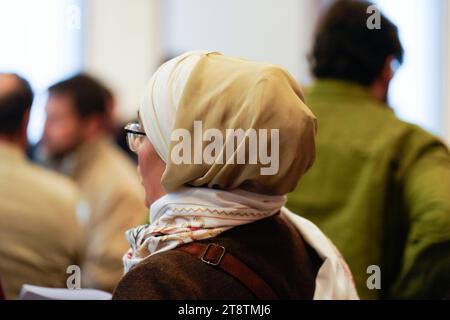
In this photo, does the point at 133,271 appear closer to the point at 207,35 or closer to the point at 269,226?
the point at 269,226

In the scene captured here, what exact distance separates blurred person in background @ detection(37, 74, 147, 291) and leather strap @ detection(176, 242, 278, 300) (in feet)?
→ 4.30

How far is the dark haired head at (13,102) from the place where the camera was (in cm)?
257

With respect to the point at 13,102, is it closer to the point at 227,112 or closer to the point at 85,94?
the point at 85,94

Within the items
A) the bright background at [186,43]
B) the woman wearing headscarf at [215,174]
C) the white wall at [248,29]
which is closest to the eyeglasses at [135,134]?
the woman wearing headscarf at [215,174]

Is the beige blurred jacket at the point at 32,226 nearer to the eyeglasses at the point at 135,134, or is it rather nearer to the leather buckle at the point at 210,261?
the eyeglasses at the point at 135,134

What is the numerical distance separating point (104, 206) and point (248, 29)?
3.71 feet

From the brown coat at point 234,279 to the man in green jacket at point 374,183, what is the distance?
39 centimetres

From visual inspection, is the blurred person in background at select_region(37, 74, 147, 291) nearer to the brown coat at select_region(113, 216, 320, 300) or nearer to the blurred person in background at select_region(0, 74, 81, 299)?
the blurred person in background at select_region(0, 74, 81, 299)

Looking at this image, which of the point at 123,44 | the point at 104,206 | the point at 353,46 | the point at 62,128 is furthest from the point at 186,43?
the point at 353,46

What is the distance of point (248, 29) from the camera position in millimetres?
3682

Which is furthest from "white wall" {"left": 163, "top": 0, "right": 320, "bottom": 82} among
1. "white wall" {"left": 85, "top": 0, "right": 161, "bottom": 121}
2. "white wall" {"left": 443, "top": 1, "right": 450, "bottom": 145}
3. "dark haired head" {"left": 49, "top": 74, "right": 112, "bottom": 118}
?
"white wall" {"left": 443, "top": 1, "right": 450, "bottom": 145}

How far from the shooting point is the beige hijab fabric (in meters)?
1.36
